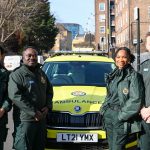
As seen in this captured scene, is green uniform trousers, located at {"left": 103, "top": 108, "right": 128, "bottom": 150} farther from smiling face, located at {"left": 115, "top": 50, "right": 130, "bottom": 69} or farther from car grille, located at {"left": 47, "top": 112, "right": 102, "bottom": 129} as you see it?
car grille, located at {"left": 47, "top": 112, "right": 102, "bottom": 129}

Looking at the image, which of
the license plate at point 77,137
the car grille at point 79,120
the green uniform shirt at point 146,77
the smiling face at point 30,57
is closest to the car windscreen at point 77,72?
the car grille at point 79,120

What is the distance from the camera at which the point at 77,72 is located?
8750mm

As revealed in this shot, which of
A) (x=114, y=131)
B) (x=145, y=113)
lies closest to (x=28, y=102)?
(x=114, y=131)

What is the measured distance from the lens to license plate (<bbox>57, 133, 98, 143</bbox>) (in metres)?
7.02

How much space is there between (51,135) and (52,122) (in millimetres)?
196

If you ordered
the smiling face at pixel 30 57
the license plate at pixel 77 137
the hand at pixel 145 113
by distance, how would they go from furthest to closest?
1. the license plate at pixel 77 137
2. the smiling face at pixel 30 57
3. the hand at pixel 145 113

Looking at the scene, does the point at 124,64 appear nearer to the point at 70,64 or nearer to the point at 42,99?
the point at 42,99

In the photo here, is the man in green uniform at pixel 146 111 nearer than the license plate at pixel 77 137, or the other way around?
the man in green uniform at pixel 146 111

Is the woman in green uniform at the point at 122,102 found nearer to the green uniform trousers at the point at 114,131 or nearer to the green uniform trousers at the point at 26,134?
the green uniform trousers at the point at 114,131

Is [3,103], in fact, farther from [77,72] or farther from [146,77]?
[77,72]

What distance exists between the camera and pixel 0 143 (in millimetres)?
6152

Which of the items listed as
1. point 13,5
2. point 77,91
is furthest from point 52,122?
point 13,5

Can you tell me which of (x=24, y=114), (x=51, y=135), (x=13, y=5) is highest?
(x=13, y=5)

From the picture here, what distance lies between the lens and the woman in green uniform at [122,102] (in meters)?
5.57
